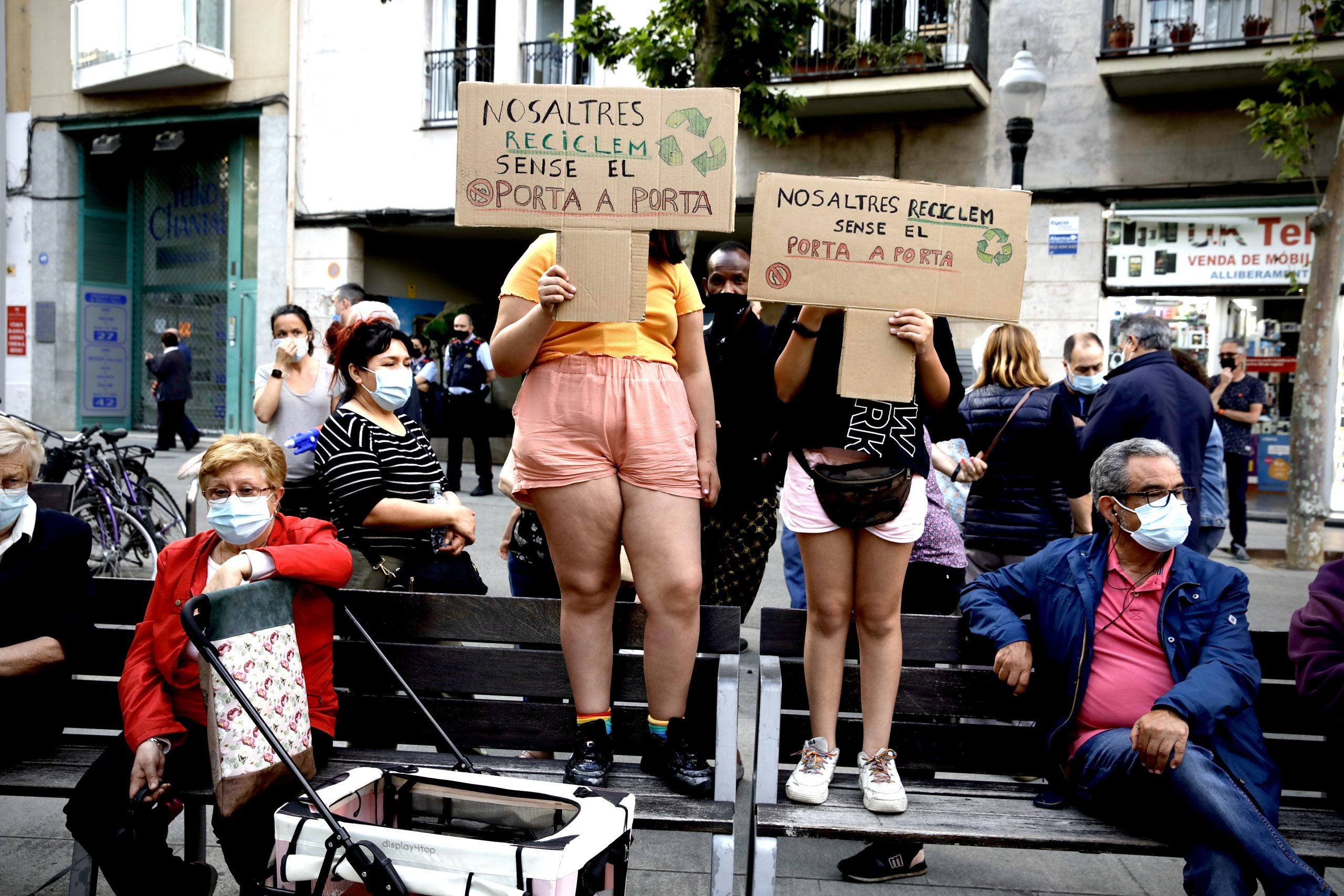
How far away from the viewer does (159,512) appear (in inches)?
Result: 376

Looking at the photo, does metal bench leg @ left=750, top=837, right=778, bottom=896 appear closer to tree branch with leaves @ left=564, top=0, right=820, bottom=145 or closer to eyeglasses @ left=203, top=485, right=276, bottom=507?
Answer: eyeglasses @ left=203, top=485, right=276, bottom=507

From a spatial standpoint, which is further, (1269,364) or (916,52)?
(1269,364)

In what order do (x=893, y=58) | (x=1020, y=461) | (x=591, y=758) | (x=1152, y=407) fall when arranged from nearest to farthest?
(x=591, y=758) < (x=1020, y=461) < (x=1152, y=407) < (x=893, y=58)

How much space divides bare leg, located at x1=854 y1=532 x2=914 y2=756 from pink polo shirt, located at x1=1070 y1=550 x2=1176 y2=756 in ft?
1.75

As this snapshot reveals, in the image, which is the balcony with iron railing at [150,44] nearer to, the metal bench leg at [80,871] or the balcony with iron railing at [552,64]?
the balcony with iron railing at [552,64]

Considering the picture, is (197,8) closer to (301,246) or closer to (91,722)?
(301,246)

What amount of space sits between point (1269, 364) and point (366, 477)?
43.8ft

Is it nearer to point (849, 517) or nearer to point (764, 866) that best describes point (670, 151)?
point (849, 517)

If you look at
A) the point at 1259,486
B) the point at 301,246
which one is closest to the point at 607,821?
the point at 1259,486

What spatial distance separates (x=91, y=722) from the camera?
12.1 ft

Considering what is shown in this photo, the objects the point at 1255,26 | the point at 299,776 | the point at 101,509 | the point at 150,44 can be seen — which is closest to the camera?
the point at 299,776

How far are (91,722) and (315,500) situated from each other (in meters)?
0.97

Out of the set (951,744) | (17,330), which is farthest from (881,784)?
(17,330)

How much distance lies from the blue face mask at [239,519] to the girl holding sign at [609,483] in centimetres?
70
